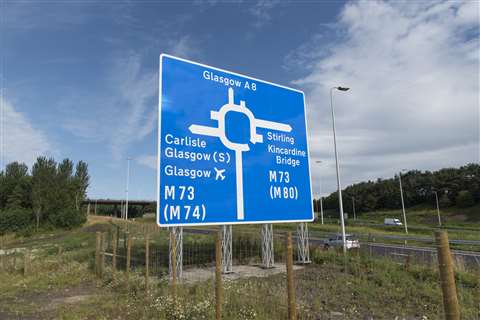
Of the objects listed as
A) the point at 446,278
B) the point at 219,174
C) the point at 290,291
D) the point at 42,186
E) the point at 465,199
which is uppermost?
the point at 42,186

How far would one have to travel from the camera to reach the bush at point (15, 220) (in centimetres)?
4779

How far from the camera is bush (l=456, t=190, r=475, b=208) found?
69.5 m

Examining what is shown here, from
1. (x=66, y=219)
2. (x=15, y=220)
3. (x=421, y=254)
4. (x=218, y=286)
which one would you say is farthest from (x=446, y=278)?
(x=15, y=220)

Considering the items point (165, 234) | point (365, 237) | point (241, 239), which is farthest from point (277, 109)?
point (365, 237)

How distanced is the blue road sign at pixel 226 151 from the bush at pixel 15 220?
185ft

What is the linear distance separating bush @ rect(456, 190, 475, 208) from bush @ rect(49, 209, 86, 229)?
249 feet

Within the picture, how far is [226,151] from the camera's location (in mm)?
→ 3586

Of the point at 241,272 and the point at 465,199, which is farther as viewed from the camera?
the point at 465,199

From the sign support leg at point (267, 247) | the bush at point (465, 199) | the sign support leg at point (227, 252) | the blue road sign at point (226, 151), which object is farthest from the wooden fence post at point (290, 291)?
the bush at point (465, 199)

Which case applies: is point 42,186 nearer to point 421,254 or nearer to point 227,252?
point 227,252

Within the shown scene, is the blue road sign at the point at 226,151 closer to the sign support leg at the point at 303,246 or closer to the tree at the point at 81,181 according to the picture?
the sign support leg at the point at 303,246

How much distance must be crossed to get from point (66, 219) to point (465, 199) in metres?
78.0

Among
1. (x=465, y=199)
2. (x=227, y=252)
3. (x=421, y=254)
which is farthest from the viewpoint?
(x=465, y=199)

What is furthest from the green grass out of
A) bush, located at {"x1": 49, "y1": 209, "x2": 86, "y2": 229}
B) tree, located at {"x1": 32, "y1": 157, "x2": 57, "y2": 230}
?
tree, located at {"x1": 32, "y1": 157, "x2": 57, "y2": 230}
